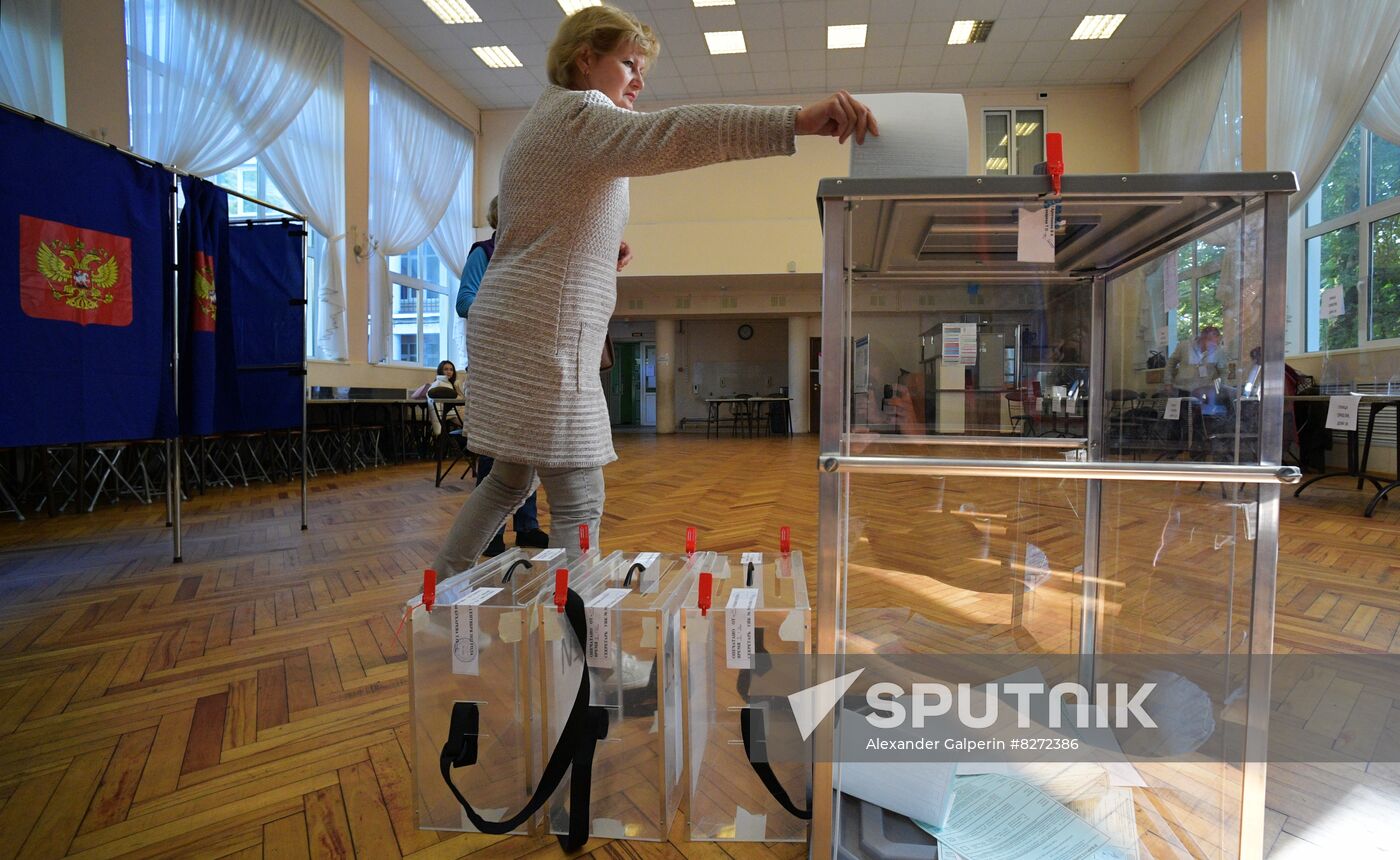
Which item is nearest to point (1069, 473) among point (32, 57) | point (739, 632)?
point (739, 632)

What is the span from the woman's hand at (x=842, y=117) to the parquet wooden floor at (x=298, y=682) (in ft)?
1.60

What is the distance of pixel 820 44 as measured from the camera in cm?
725

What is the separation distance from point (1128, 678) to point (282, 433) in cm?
557

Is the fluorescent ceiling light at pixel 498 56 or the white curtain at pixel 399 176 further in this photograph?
the fluorescent ceiling light at pixel 498 56

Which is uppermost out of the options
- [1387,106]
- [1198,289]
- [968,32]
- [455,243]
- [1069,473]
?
[968,32]

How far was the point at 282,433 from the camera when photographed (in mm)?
4961

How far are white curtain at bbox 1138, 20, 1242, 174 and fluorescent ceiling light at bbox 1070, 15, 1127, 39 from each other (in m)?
0.90

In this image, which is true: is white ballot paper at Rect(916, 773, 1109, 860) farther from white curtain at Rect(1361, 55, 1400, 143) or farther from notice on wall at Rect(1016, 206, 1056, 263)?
white curtain at Rect(1361, 55, 1400, 143)

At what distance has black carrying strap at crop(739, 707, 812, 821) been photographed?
0.80m

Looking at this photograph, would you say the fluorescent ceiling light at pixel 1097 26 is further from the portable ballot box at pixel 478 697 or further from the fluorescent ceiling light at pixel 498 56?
the portable ballot box at pixel 478 697

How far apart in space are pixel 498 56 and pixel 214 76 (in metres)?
3.41

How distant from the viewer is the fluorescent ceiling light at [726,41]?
7.05 metres

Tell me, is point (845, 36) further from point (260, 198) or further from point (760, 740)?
point (760, 740)

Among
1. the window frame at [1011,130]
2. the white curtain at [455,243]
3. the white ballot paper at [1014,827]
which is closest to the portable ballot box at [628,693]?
the white ballot paper at [1014,827]
